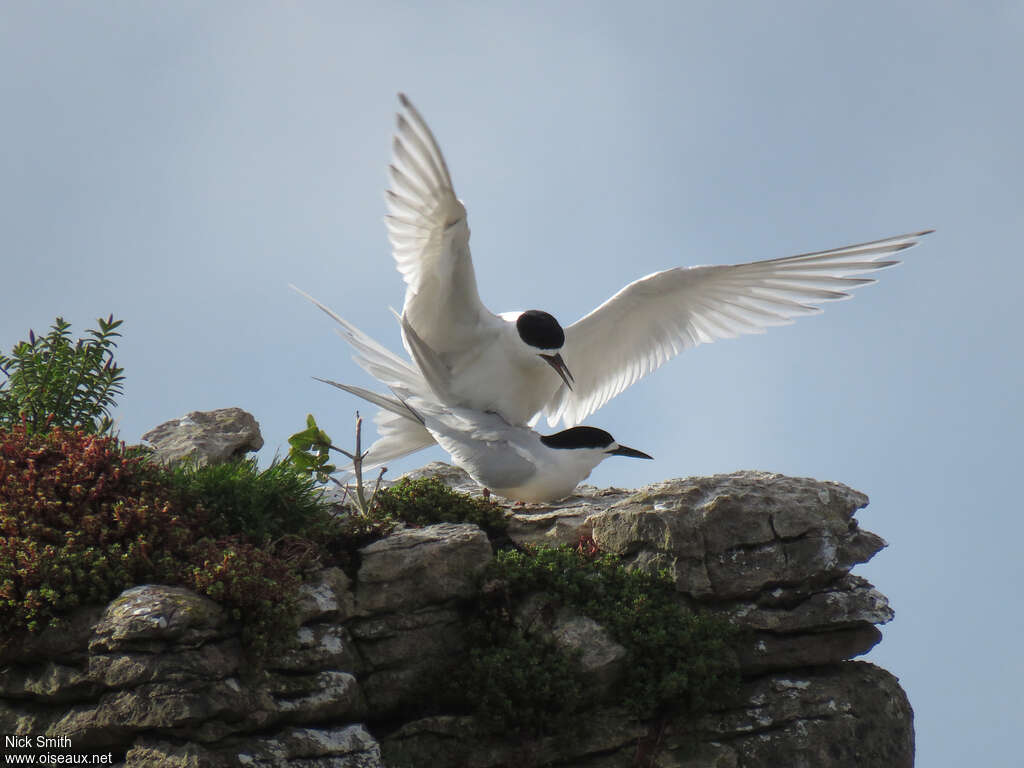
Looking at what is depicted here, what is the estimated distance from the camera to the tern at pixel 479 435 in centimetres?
780

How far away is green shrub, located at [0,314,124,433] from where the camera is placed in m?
7.64

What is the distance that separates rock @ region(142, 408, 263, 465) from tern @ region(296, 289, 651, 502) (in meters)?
1.12

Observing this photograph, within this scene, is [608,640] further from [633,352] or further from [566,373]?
[633,352]

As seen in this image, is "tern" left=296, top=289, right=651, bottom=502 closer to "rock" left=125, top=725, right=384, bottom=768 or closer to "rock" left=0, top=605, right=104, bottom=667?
"rock" left=125, top=725, right=384, bottom=768

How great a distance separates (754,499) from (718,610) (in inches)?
30.8

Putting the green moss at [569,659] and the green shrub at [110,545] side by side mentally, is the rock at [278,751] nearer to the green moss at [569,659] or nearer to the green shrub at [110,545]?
the green shrub at [110,545]

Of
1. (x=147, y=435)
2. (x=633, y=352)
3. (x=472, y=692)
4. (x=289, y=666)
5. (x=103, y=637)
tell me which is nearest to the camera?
(x=103, y=637)

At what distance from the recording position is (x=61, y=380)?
303 inches

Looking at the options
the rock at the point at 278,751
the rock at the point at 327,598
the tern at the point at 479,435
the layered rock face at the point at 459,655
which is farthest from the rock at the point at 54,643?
the tern at the point at 479,435

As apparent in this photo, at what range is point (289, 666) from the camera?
18.3 feet

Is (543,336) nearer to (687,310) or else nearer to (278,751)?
(687,310)

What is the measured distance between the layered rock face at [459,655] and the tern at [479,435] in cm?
30

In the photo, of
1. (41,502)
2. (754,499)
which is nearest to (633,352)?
(754,499)

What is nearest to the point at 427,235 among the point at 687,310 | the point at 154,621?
the point at 687,310
